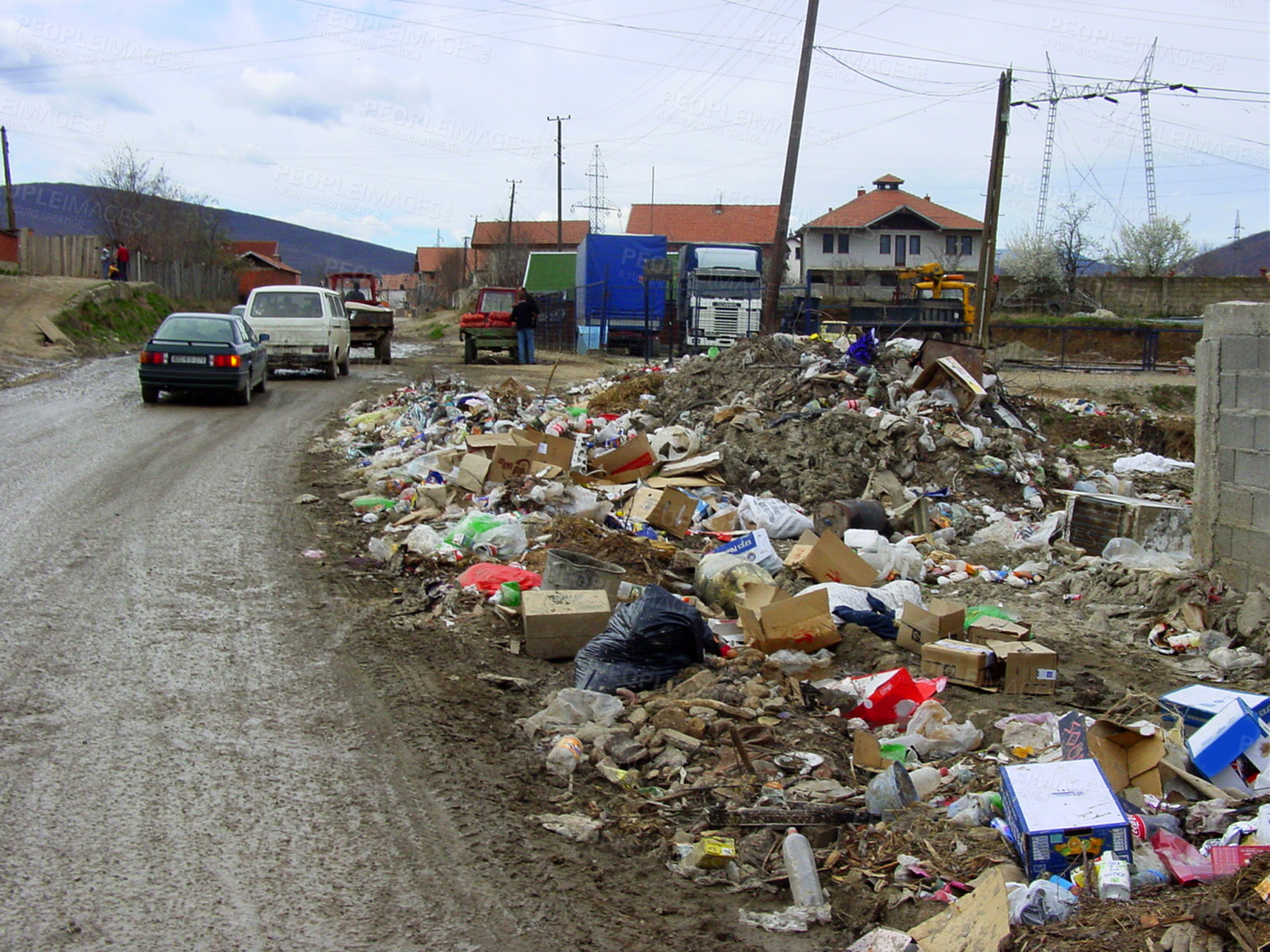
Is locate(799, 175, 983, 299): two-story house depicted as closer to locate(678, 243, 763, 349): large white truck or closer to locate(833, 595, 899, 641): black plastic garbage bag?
locate(678, 243, 763, 349): large white truck

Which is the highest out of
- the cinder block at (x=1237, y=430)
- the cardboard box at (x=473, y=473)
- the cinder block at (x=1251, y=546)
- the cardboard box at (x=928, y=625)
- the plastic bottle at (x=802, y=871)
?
the cinder block at (x=1237, y=430)

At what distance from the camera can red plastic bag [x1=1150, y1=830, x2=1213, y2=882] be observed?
129 inches

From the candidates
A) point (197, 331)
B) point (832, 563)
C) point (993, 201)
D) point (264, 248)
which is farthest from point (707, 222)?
point (832, 563)

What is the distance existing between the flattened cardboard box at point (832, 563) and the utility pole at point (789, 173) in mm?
14471

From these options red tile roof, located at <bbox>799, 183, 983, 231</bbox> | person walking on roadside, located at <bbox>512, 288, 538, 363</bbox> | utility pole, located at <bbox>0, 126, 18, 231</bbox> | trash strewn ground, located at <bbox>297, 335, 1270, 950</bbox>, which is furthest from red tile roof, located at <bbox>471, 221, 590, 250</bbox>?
trash strewn ground, located at <bbox>297, 335, 1270, 950</bbox>

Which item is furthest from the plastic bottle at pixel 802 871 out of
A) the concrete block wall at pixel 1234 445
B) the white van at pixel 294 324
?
the white van at pixel 294 324

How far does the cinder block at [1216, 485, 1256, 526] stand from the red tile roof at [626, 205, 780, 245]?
68.6 m

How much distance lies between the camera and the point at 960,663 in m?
5.53

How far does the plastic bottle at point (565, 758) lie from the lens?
14.1 feet

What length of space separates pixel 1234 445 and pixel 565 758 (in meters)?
5.09

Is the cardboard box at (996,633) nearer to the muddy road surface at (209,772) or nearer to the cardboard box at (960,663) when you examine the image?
the cardboard box at (960,663)

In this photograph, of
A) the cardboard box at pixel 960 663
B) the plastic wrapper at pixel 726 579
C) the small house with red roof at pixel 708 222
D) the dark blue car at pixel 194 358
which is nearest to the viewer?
the cardboard box at pixel 960 663

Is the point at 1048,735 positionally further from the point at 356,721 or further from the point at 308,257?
the point at 308,257

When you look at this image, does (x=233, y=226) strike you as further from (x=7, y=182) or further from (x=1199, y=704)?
(x=1199, y=704)
